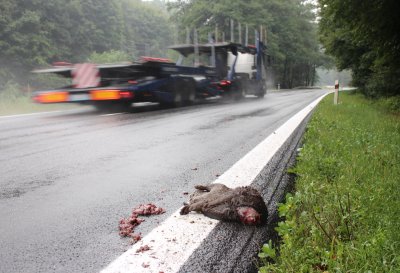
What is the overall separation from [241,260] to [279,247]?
0.33 meters

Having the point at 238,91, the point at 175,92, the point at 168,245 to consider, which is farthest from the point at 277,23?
the point at 168,245

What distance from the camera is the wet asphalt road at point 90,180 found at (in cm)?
226

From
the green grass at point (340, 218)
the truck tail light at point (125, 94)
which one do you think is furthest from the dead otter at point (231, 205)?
the truck tail light at point (125, 94)

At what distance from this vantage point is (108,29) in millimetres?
59562

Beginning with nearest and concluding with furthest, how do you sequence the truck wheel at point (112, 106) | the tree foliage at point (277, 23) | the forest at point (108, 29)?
1. the truck wheel at point (112, 106)
2. the forest at point (108, 29)
3. the tree foliage at point (277, 23)

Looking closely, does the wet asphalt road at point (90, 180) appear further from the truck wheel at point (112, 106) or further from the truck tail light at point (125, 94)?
the truck wheel at point (112, 106)

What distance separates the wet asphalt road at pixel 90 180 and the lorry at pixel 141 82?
322cm

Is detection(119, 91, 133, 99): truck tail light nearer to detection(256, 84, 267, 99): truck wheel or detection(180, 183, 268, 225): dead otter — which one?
detection(180, 183, 268, 225): dead otter

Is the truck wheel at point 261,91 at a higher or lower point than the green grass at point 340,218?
lower

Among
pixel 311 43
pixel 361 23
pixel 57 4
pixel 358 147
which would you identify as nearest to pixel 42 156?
pixel 358 147

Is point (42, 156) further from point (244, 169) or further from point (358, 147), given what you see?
point (358, 147)

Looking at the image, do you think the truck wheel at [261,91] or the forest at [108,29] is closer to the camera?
the truck wheel at [261,91]

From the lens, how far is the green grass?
2008 millimetres

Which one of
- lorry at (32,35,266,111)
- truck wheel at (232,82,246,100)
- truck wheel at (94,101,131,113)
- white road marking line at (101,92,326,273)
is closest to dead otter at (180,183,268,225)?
white road marking line at (101,92,326,273)
